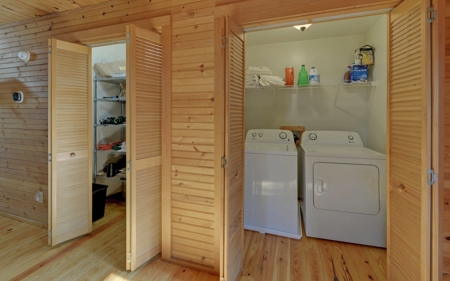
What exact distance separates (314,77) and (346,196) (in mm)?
1556

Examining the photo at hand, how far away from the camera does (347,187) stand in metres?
2.03

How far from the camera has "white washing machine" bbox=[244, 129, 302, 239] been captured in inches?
85.2

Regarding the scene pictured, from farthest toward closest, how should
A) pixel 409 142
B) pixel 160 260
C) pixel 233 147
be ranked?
pixel 160 260 → pixel 233 147 → pixel 409 142

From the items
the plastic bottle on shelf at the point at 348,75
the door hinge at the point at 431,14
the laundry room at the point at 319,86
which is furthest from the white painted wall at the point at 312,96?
the door hinge at the point at 431,14

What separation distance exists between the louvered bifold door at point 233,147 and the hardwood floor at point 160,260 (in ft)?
1.01

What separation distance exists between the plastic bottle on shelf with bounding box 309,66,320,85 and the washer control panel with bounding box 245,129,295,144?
0.72 m

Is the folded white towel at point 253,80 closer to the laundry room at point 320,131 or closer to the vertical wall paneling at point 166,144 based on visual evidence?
the laundry room at point 320,131

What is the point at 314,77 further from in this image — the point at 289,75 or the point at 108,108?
the point at 108,108

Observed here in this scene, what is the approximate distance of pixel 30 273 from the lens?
5.39 ft

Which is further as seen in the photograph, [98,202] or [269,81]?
[269,81]

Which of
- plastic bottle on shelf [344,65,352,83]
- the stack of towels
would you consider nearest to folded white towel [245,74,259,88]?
the stack of towels

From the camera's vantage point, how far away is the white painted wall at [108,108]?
9.85 ft

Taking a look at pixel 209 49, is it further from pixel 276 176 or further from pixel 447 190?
pixel 447 190

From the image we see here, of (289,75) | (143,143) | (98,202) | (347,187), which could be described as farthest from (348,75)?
(98,202)
